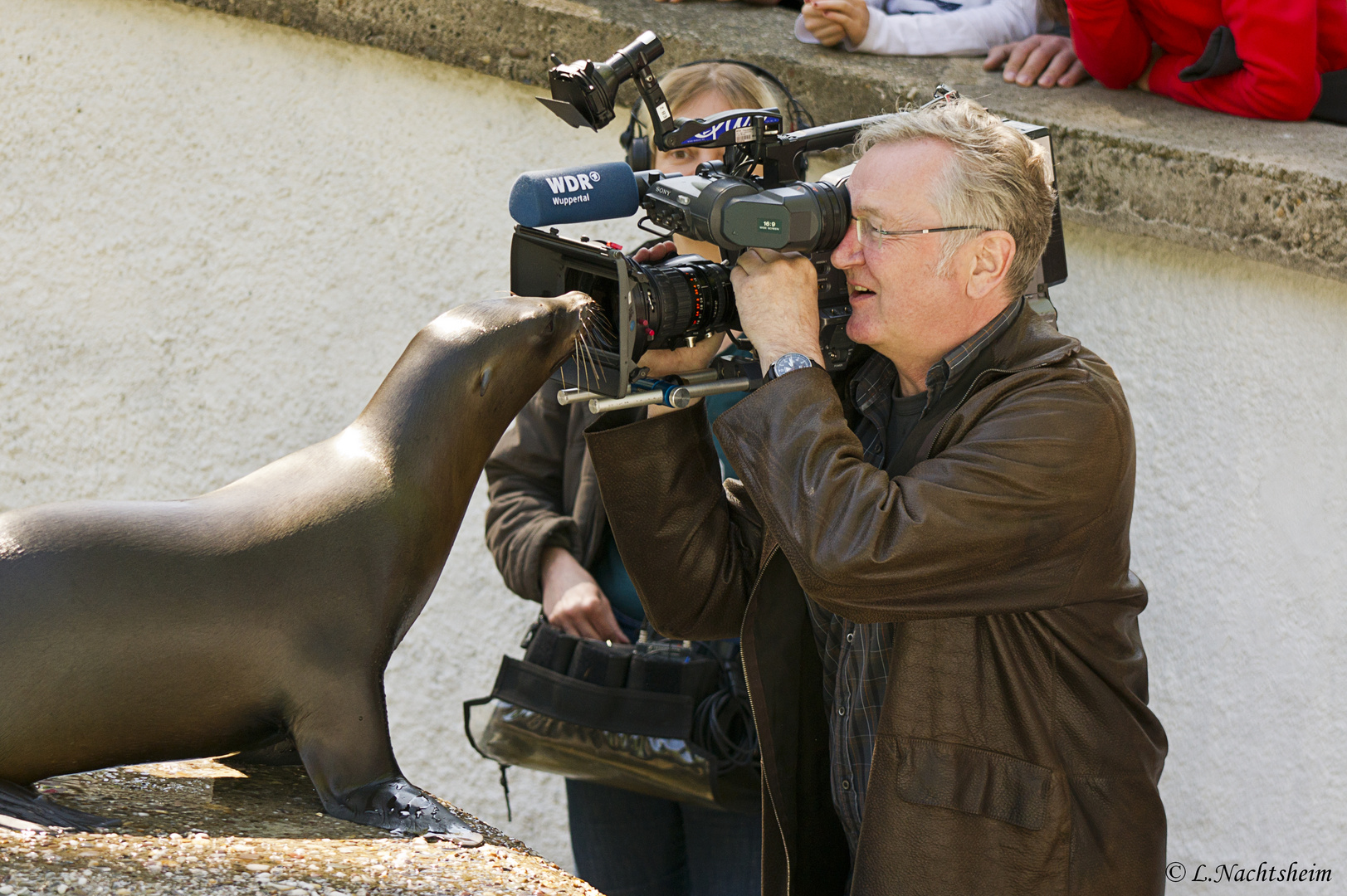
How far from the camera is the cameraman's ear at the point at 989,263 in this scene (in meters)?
1.73

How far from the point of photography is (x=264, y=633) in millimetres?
1603

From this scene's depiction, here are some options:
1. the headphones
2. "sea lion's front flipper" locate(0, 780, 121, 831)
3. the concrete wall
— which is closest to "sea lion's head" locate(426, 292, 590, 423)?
the headphones

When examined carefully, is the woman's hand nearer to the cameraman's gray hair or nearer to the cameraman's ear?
the cameraman's gray hair

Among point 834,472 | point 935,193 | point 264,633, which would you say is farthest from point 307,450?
point 935,193

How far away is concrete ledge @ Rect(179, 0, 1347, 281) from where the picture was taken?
2764 mm

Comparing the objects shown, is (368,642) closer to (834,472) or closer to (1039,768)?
(834,472)

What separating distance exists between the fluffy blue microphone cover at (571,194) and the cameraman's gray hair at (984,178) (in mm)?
389

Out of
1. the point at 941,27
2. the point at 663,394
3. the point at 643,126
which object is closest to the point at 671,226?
the point at 663,394

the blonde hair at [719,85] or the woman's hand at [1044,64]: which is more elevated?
the woman's hand at [1044,64]

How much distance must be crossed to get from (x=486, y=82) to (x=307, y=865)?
8.39 feet

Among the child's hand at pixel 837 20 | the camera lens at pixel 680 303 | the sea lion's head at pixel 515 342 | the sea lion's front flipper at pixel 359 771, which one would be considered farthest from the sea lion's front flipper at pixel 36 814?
the child's hand at pixel 837 20

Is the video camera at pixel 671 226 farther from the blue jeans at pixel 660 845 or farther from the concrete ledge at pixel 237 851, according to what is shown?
the blue jeans at pixel 660 845

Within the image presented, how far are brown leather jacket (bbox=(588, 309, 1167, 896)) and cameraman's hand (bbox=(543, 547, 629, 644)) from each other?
0.61 meters

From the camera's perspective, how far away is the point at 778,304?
5.69 feet
